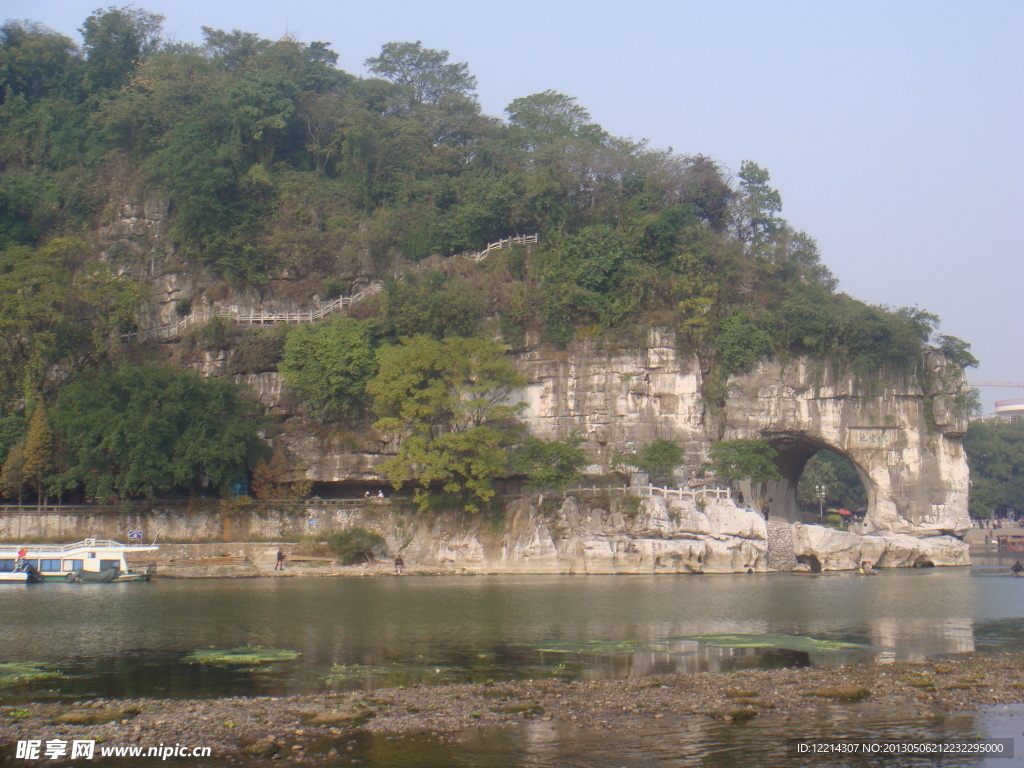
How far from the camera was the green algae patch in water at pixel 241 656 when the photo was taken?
2070 centimetres

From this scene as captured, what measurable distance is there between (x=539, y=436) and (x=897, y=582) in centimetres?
1796

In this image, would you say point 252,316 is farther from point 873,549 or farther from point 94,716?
point 94,716

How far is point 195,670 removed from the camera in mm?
20000

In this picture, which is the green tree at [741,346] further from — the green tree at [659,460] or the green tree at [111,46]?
the green tree at [111,46]

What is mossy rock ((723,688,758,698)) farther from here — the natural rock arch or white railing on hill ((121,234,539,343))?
white railing on hill ((121,234,539,343))

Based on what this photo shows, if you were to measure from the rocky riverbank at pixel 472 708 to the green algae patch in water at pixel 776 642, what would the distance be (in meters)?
3.16

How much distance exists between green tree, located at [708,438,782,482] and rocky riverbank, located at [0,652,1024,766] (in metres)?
27.7

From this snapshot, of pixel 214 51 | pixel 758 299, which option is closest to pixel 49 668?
pixel 758 299

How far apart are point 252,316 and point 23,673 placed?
1423 inches

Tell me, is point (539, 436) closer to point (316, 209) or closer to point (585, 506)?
point (585, 506)

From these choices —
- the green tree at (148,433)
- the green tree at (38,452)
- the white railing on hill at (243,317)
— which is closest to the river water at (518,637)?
the green tree at (148,433)

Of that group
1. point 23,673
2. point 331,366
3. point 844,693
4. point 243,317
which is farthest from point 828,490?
point 23,673

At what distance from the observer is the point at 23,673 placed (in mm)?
19250

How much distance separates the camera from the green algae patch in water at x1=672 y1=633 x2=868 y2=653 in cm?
2233
